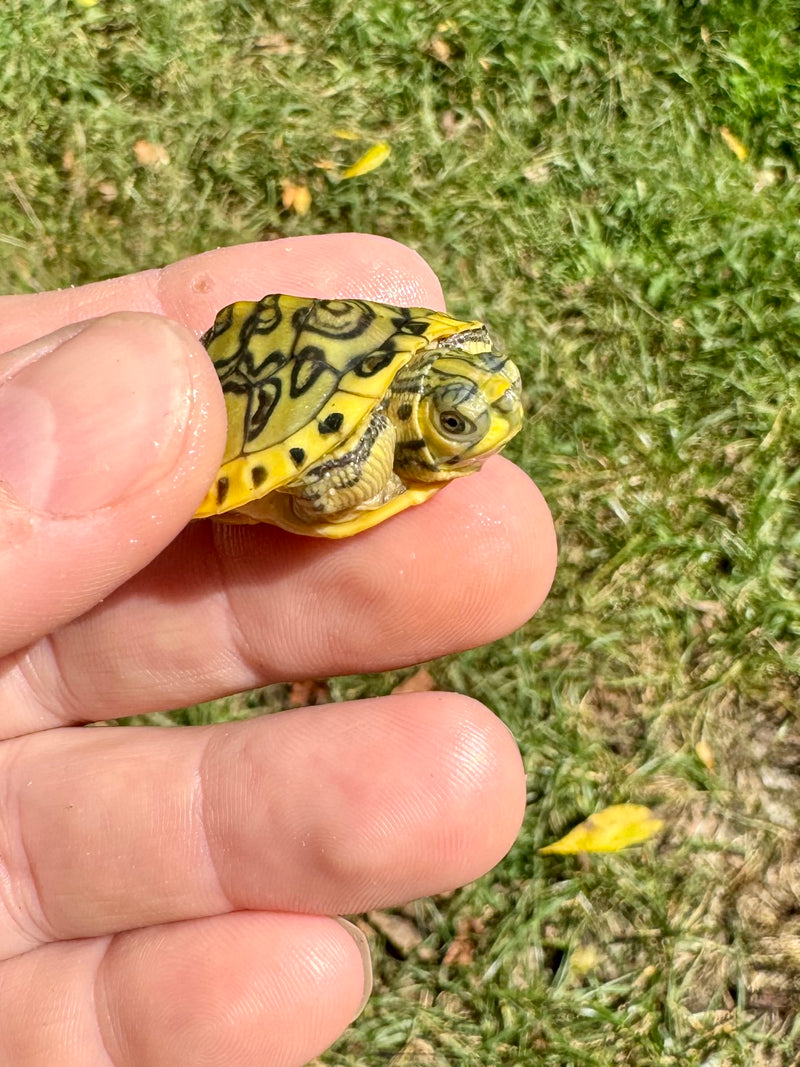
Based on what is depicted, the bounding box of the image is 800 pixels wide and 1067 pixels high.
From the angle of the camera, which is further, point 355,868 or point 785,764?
point 785,764

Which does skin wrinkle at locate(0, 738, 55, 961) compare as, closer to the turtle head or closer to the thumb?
the thumb

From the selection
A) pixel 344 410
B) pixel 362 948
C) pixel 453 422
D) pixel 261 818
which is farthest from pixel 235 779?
pixel 453 422

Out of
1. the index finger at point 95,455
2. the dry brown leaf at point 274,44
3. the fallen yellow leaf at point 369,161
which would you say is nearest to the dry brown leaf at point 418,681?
the index finger at point 95,455

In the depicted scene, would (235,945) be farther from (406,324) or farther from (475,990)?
(406,324)

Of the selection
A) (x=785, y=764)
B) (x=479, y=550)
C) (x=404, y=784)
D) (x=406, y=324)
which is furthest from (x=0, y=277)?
(x=785, y=764)

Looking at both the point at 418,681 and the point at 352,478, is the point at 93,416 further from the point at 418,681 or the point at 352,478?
the point at 418,681

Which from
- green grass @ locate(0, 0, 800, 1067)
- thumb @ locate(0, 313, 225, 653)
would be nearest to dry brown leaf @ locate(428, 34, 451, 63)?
green grass @ locate(0, 0, 800, 1067)
